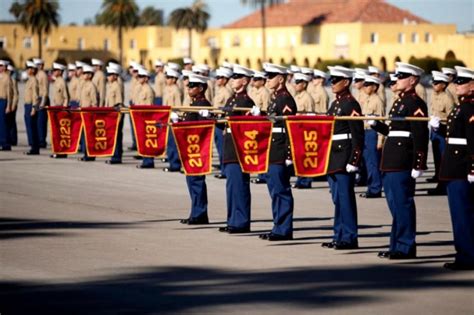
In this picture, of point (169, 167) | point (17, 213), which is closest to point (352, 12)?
point (169, 167)

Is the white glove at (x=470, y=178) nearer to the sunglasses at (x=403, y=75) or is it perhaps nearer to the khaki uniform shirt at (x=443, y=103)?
the sunglasses at (x=403, y=75)

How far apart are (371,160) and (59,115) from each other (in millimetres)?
5678

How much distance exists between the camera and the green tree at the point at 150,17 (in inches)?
6983

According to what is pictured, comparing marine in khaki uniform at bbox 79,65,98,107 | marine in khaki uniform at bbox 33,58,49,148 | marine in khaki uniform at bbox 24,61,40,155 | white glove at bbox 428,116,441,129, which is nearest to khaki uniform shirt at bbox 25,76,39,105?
marine in khaki uniform at bbox 24,61,40,155

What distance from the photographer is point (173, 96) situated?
26.1 meters

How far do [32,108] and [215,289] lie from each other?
17735 mm

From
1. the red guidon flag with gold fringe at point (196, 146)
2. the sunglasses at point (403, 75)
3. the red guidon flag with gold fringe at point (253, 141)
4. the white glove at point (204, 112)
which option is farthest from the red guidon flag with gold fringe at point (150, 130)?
the sunglasses at point (403, 75)

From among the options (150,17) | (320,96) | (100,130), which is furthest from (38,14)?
(100,130)

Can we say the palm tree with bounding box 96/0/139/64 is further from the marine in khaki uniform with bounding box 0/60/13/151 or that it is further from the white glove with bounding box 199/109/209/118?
the white glove with bounding box 199/109/209/118

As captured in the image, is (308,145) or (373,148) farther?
(373,148)

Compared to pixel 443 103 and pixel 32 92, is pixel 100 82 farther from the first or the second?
pixel 443 103

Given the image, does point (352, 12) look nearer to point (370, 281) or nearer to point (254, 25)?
point (254, 25)

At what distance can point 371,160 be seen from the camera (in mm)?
21141

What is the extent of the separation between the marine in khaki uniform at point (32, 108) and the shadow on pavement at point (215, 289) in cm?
1605
